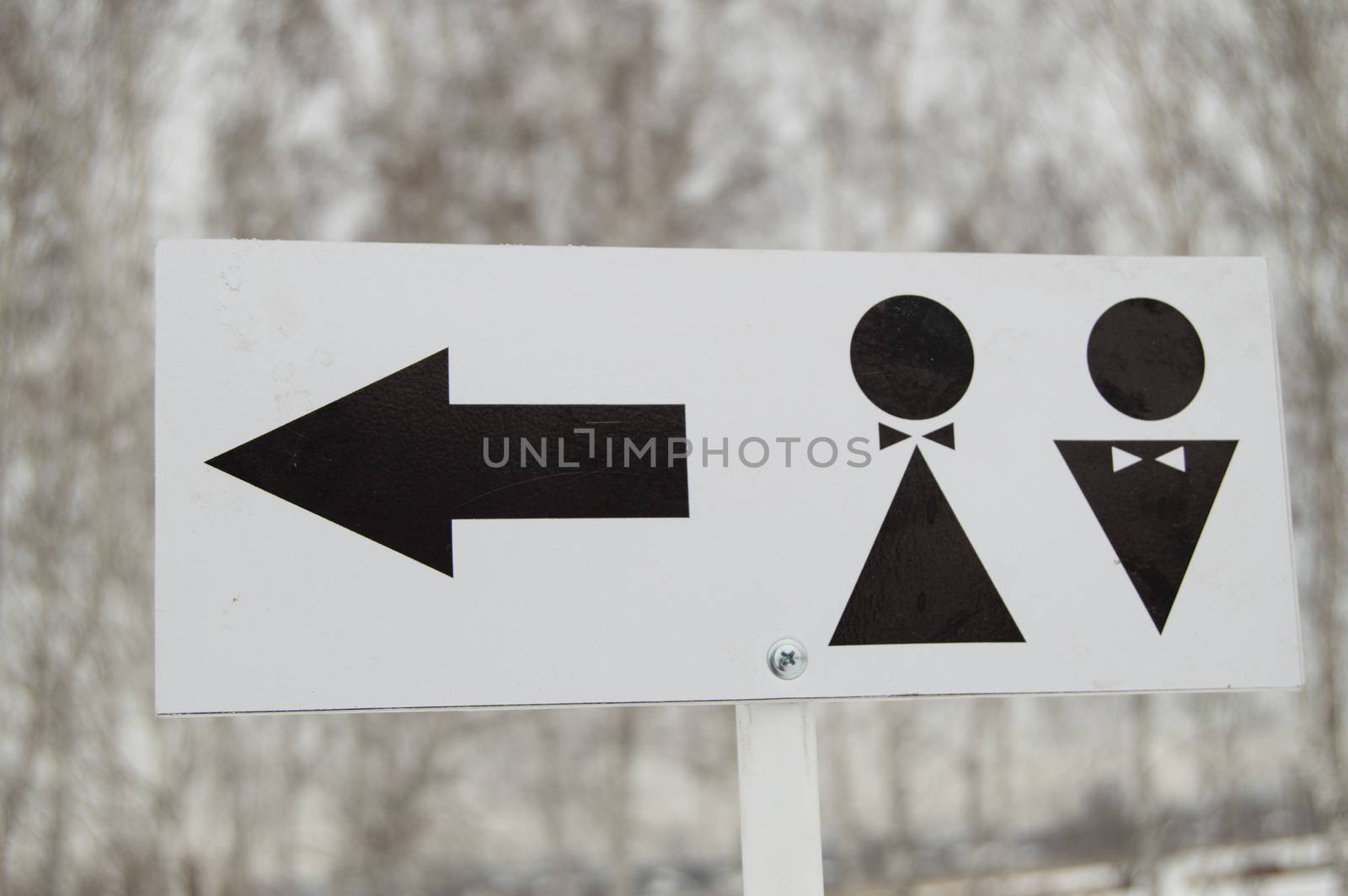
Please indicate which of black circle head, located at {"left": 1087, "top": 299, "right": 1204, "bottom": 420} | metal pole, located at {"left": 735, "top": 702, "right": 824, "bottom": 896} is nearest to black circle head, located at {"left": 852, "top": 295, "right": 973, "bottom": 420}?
black circle head, located at {"left": 1087, "top": 299, "right": 1204, "bottom": 420}

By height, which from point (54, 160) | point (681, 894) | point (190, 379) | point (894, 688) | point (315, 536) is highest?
point (54, 160)

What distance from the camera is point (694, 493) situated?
34.2 inches

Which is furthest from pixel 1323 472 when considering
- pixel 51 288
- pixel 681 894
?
pixel 51 288

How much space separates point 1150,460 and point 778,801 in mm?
366

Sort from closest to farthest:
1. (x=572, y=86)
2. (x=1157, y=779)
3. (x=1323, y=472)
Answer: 1. (x=1323, y=472)
2. (x=1157, y=779)
3. (x=572, y=86)

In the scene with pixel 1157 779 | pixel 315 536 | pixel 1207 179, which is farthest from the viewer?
pixel 1157 779

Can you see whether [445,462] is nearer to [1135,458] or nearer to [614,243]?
[1135,458]

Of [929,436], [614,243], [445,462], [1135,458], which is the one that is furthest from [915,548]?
[614,243]

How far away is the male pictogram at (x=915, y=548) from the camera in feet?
2.85

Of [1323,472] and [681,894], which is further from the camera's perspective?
[681,894]

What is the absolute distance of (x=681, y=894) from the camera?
27.1 feet

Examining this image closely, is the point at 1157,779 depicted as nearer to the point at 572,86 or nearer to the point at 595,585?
the point at 572,86

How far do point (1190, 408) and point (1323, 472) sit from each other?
5.62 metres

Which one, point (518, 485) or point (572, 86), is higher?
point (572, 86)
